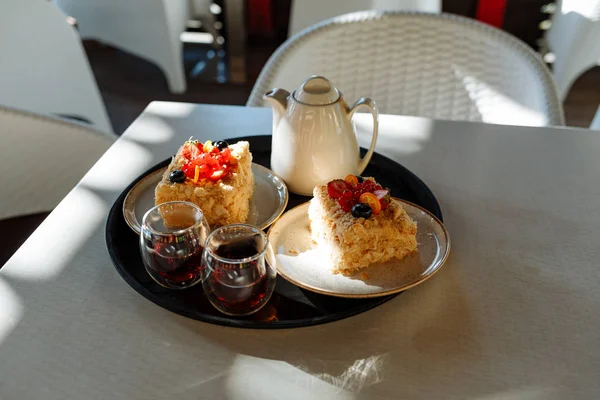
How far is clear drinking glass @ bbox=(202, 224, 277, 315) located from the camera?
22.1 inches

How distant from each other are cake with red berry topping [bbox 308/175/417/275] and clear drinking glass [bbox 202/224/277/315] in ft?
0.31

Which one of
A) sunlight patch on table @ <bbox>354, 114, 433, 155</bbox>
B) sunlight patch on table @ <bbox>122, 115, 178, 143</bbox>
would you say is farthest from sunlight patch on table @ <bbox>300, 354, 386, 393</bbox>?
sunlight patch on table @ <bbox>122, 115, 178, 143</bbox>

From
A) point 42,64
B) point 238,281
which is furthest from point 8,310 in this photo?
point 42,64

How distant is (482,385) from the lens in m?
0.54

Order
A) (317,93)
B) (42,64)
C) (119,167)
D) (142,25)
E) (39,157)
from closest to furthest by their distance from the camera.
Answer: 1. (317,93)
2. (119,167)
3. (39,157)
4. (42,64)
5. (142,25)

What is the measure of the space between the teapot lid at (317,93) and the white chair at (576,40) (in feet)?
4.41

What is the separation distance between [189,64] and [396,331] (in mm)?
2310

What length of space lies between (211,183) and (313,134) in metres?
0.16

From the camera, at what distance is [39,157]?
3.76 ft

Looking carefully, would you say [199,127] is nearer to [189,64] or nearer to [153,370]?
[153,370]

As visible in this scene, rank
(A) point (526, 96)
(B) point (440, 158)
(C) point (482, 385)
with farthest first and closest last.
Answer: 1. (A) point (526, 96)
2. (B) point (440, 158)
3. (C) point (482, 385)

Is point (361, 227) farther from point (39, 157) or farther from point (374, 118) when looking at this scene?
point (39, 157)

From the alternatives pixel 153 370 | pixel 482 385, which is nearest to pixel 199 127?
pixel 153 370

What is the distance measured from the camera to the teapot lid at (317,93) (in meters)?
0.75
